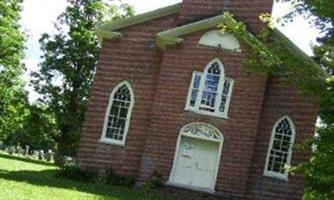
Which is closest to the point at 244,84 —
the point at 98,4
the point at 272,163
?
the point at 272,163

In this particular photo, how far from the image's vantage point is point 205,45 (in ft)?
85.7

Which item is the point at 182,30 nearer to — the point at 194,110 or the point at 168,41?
the point at 168,41

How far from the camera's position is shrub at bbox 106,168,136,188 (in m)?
25.6

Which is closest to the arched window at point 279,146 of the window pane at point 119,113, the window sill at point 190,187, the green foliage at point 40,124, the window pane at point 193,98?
the window sill at point 190,187

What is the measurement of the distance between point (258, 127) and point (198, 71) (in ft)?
11.8

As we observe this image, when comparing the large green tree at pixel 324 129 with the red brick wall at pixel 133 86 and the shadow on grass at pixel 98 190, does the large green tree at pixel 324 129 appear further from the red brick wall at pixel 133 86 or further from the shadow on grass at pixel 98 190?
the red brick wall at pixel 133 86

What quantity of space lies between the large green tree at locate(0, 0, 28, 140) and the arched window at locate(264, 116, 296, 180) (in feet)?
81.0

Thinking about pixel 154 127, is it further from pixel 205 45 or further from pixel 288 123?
pixel 288 123

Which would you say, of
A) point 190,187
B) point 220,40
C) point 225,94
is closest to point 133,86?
point 225,94

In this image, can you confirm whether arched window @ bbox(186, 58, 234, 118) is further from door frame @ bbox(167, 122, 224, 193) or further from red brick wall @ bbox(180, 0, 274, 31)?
red brick wall @ bbox(180, 0, 274, 31)

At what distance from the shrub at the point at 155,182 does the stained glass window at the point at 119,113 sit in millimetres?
2655

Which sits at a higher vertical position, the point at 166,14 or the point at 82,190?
the point at 166,14

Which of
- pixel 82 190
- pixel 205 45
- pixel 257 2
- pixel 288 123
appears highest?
pixel 257 2

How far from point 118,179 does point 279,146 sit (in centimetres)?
730
